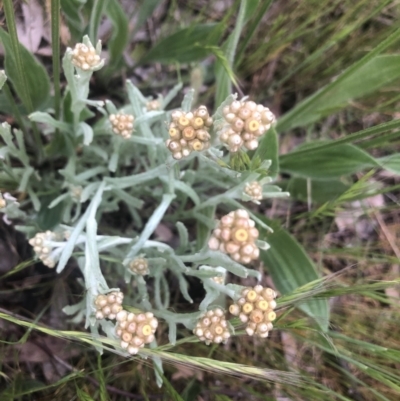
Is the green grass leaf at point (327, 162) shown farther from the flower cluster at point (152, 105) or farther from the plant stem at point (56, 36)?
the plant stem at point (56, 36)

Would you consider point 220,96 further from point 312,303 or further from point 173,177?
point 312,303

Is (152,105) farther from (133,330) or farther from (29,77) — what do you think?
(133,330)

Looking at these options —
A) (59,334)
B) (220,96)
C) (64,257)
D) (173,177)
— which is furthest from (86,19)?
(59,334)

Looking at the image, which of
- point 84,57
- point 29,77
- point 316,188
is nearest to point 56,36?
point 84,57

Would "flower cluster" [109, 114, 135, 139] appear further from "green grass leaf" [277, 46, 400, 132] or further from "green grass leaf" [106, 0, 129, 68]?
"green grass leaf" [277, 46, 400, 132]

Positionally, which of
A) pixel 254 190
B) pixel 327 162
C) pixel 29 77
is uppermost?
pixel 29 77
